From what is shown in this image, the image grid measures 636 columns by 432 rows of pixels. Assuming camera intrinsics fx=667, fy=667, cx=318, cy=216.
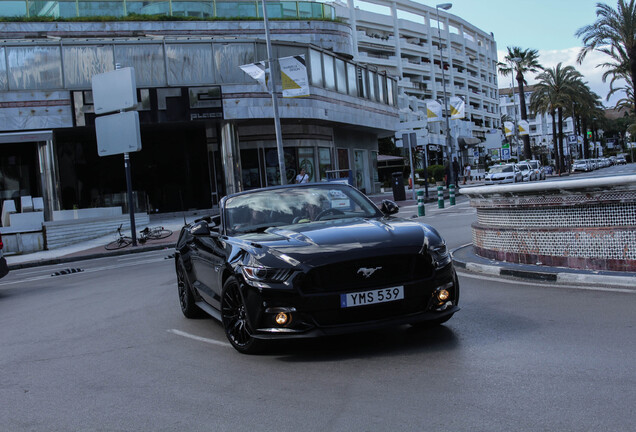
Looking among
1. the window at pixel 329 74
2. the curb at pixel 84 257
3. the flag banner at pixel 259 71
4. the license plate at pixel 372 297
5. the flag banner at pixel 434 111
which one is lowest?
the curb at pixel 84 257

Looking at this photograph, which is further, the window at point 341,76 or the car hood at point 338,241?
the window at point 341,76

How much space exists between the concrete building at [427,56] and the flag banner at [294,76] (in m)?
48.0

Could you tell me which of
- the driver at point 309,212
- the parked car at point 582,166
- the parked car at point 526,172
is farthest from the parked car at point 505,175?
the driver at point 309,212

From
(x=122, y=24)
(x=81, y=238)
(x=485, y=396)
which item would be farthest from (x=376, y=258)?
(x=122, y=24)

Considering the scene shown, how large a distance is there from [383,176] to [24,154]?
150 ft

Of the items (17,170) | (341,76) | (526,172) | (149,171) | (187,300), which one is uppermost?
(341,76)

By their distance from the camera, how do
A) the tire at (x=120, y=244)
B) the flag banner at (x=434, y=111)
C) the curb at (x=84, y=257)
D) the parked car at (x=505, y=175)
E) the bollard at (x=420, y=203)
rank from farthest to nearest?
the parked car at (x=505, y=175) < the flag banner at (x=434, y=111) < the bollard at (x=420, y=203) < the tire at (x=120, y=244) < the curb at (x=84, y=257)

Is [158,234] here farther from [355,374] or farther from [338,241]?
[355,374]

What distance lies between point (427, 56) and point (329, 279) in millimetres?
101282

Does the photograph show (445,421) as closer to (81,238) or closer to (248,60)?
(81,238)

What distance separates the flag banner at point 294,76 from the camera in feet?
80.8

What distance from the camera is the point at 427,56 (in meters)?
102

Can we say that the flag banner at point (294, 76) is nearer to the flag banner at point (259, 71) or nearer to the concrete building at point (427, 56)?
the flag banner at point (259, 71)

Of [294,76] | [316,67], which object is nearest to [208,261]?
[294,76]
